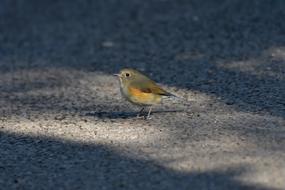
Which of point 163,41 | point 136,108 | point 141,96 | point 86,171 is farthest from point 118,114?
point 163,41

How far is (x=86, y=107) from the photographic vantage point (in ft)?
28.0

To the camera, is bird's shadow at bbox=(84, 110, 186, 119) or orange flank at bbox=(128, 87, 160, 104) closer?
orange flank at bbox=(128, 87, 160, 104)

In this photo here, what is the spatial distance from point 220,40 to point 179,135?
453 centimetres

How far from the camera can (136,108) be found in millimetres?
8375

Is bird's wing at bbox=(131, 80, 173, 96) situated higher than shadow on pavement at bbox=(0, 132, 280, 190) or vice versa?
bird's wing at bbox=(131, 80, 173, 96)

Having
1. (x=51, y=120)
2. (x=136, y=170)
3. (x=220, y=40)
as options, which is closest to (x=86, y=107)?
(x=51, y=120)

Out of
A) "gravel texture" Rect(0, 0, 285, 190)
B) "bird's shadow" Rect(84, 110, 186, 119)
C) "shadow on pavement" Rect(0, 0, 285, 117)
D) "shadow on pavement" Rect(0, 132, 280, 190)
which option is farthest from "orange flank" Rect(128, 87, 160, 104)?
"shadow on pavement" Rect(0, 0, 285, 117)

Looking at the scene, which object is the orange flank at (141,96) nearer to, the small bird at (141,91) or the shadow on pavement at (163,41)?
the small bird at (141,91)

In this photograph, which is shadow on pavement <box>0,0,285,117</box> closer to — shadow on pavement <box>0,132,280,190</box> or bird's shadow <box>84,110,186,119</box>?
bird's shadow <box>84,110,186,119</box>

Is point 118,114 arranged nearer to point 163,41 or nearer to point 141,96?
point 141,96

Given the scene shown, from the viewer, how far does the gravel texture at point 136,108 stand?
6.27 m

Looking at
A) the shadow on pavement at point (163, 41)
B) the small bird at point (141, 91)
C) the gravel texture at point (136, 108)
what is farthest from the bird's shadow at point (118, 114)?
the shadow on pavement at point (163, 41)

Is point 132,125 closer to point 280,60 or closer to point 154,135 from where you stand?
point 154,135

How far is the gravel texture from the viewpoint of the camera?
20.6 ft
